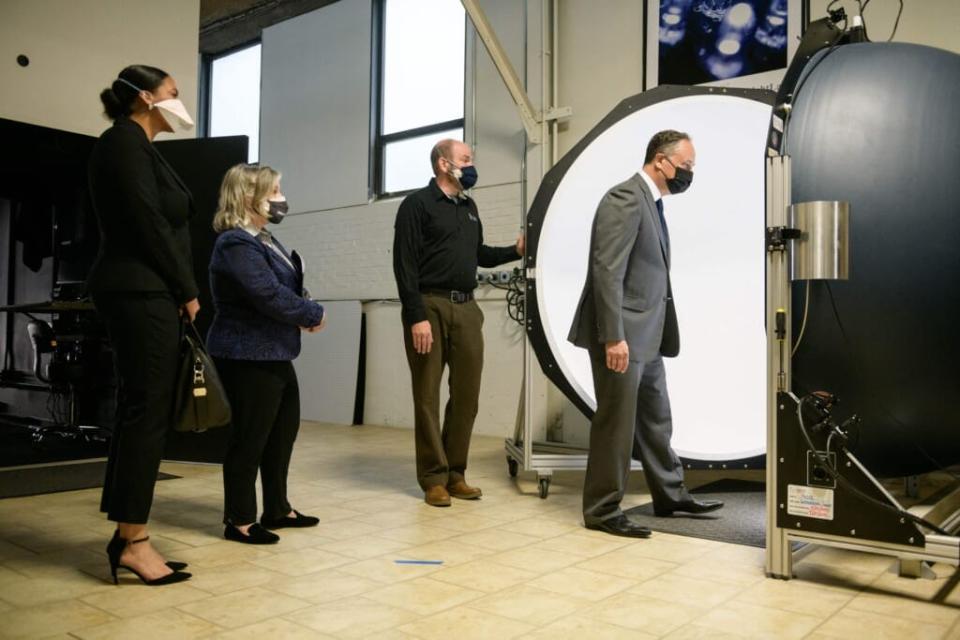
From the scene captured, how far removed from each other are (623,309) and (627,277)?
118 millimetres

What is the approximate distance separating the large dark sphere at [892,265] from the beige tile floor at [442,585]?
45 centimetres

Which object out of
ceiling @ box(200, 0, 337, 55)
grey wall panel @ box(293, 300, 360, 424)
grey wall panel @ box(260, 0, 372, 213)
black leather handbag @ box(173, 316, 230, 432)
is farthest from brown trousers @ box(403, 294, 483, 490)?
ceiling @ box(200, 0, 337, 55)

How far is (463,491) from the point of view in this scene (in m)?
3.31

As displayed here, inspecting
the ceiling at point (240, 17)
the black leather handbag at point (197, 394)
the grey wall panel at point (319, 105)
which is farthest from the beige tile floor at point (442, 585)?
the ceiling at point (240, 17)

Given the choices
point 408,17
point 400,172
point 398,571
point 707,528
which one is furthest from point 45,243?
point 707,528

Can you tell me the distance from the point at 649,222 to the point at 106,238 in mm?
1730

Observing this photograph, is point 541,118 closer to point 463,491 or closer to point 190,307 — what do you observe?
point 463,491

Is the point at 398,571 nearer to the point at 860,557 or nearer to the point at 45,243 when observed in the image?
the point at 860,557

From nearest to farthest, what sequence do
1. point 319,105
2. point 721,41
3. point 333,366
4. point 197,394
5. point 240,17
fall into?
point 197,394 < point 721,41 < point 333,366 < point 319,105 < point 240,17

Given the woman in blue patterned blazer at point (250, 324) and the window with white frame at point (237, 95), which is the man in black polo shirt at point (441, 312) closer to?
the woman in blue patterned blazer at point (250, 324)

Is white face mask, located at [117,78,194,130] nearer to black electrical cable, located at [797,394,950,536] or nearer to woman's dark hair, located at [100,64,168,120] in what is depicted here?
woman's dark hair, located at [100,64,168,120]

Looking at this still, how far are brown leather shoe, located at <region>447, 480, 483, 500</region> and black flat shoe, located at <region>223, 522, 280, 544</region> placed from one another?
93 centimetres

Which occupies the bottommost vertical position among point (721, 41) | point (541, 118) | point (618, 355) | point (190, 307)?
point (618, 355)

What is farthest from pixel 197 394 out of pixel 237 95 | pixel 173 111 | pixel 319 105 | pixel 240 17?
pixel 237 95
